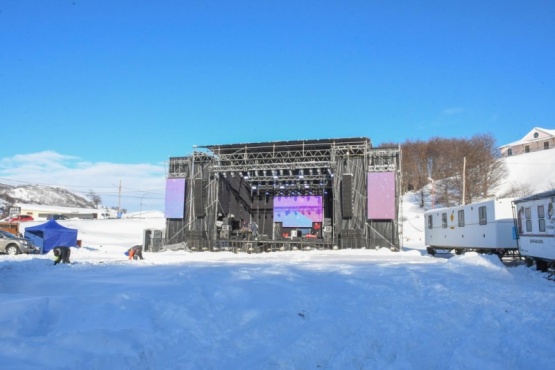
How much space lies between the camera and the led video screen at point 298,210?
3225 centimetres

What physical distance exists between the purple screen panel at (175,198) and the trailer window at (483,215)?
19.7m

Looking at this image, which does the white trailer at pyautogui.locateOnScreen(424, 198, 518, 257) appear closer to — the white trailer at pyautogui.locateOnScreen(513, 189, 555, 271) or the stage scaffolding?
the white trailer at pyautogui.locateOnScreen(513, 189, 555, 271)

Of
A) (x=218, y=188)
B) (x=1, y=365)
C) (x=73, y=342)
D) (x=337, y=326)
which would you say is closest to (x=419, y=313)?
(x=337, y=326)

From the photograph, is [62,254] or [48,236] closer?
[62,254]

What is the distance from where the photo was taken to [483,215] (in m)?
17.7

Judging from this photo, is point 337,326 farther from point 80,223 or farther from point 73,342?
point 80,223

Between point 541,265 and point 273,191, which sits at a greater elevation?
point 273,191

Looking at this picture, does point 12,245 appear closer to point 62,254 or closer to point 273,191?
point 62,254

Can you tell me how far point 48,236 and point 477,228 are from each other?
21683mm

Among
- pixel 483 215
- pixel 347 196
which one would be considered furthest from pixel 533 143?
pixel 483 215

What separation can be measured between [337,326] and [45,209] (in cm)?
8283

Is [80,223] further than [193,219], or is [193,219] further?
[80,223]

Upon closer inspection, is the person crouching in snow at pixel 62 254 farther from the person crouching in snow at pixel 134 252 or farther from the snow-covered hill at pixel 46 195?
the snow-covered hill at pixel 46 195

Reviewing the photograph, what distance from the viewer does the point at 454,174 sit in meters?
51.2
